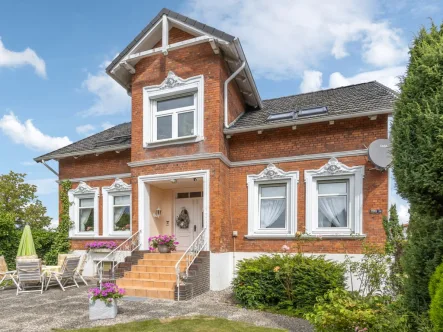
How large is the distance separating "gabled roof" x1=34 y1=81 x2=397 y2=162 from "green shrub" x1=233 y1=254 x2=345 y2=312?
4.07 m

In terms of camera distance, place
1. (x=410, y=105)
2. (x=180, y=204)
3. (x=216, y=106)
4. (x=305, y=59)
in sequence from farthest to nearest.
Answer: (x=180, y=204) → (x=216, y=106) → (x=305, y=59) → (x=410, y=105)

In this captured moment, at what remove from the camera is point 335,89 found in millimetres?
12617

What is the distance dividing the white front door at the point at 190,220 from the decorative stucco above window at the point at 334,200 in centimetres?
395

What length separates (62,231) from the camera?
1301cm

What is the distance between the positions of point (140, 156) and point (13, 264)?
678 cm

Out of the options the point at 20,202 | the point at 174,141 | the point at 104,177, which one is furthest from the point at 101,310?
the point at 20,202

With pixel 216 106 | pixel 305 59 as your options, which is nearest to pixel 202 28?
pixel 216 106

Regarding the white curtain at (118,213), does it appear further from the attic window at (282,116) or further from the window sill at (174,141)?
the attic window at (282,116)

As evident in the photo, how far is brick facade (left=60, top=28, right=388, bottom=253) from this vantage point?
905 centimetres

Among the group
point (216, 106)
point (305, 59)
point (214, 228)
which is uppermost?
point (305, 59)

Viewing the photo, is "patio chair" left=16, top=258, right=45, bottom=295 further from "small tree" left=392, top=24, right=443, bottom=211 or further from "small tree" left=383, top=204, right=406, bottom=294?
"small tree" left=392, top=24, right=443, bottom=211

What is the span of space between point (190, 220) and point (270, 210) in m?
3.18

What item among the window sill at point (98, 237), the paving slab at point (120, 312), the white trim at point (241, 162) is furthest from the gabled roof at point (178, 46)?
the paving slab at point (120, 312)

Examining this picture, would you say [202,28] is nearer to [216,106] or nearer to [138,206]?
[216,106]
